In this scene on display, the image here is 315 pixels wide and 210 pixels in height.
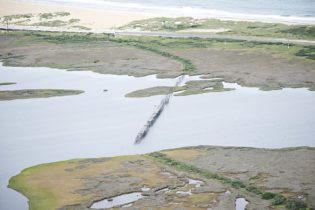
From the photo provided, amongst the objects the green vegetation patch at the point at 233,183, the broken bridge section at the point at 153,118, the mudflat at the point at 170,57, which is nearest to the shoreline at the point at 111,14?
the mudflat at the point at 170,57

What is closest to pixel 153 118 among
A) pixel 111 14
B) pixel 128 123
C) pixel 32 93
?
pixel 128 123

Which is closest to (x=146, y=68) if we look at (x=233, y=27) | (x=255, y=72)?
(x=255, y=72)

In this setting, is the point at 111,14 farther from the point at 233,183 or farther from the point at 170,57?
the point at 233,183

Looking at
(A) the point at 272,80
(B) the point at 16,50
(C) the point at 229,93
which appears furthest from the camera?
(B) the point at 16,50

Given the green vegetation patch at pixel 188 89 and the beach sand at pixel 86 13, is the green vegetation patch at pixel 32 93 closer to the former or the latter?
the green vegetation patch at pixel 188 89

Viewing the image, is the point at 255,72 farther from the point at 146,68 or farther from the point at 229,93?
the point at 146,68

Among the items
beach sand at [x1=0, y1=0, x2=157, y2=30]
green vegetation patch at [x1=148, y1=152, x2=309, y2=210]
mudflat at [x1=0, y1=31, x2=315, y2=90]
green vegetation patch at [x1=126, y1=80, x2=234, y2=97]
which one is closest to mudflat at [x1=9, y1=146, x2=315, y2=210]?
green vegetation patch at [x1=148, y1=152, x2=309, y2=210]
